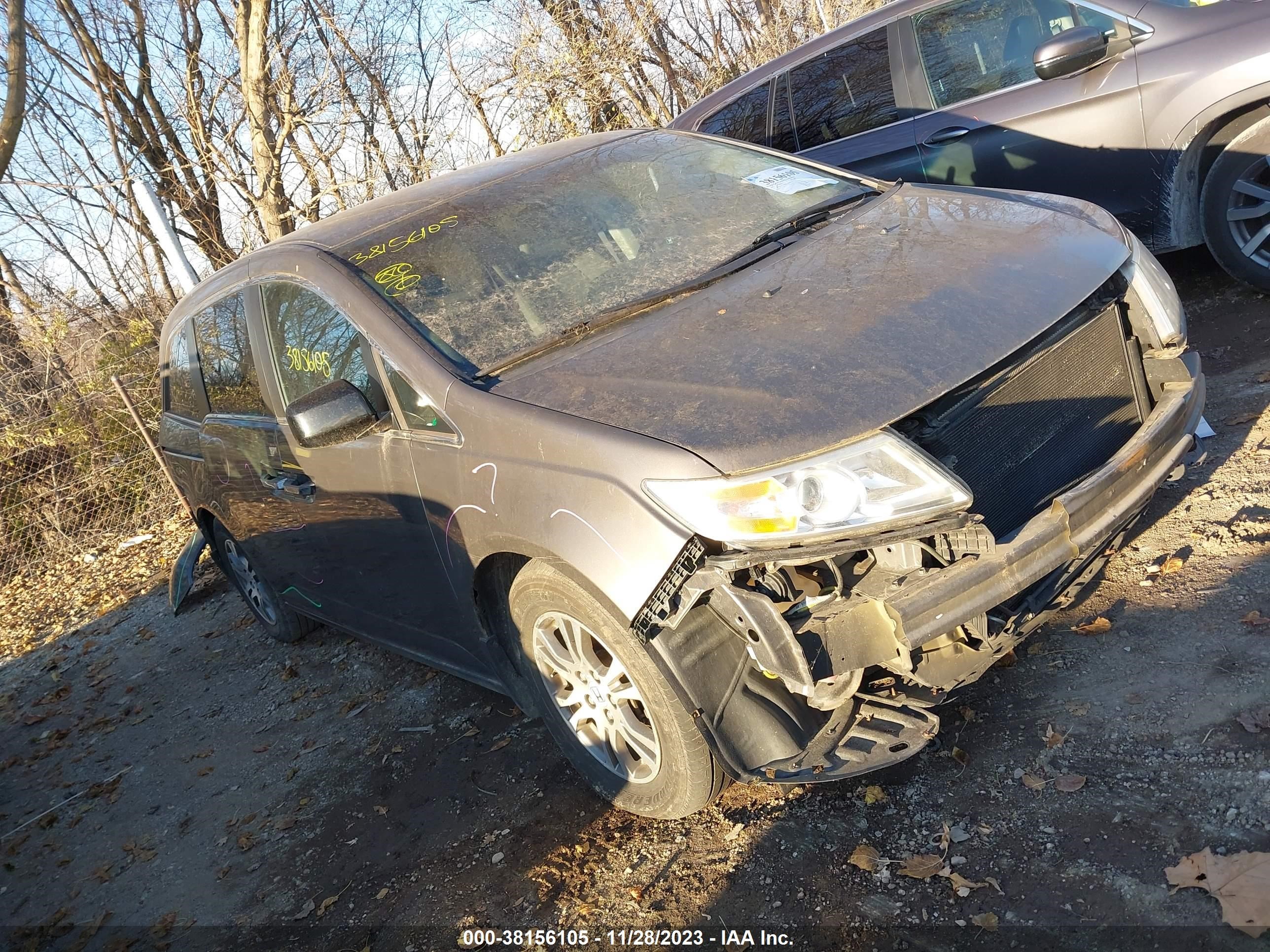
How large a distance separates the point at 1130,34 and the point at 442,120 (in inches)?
360

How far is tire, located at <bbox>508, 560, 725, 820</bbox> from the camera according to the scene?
2.79m

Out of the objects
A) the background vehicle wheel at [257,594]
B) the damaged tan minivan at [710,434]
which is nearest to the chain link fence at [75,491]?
the background vehicle wheel at [257,594]

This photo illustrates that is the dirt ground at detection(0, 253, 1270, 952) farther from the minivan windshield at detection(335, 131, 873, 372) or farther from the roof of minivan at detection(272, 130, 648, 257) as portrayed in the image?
the roof of minivan at detection(272, 130, 648, 257)

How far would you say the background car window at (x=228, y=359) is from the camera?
4.37 m

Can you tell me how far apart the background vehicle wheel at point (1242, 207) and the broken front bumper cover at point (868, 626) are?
8.99ft

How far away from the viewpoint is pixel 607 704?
3.07m

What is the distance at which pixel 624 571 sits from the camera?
2643mm

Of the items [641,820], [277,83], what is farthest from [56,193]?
[641,820]

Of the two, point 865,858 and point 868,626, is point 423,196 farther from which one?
point 865,858

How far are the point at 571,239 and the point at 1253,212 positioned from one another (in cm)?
334

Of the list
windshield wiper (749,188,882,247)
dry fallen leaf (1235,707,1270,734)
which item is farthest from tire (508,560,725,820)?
windshield wiper (749,188,882,247)

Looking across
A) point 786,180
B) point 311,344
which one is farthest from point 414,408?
point 786,180

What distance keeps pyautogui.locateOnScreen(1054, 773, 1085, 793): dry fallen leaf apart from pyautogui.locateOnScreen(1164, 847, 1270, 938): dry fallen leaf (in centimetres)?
37

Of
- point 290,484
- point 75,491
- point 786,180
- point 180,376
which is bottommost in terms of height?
point 290,484
